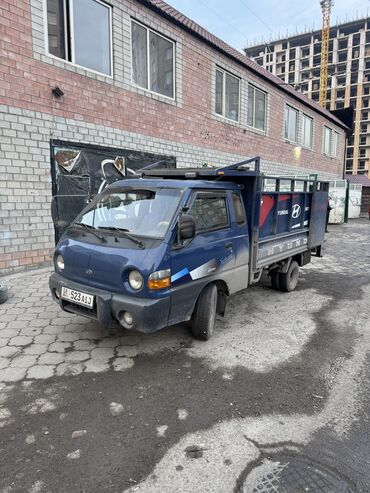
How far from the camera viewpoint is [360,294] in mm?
6641

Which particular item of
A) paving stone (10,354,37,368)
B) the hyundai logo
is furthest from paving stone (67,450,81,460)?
the hyundai logo

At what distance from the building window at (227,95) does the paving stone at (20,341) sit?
10845 mm

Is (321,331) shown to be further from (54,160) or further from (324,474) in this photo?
(54,160)

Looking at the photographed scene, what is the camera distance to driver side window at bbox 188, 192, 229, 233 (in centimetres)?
407

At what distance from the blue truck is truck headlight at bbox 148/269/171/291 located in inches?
0.4

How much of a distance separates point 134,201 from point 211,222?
981 millimetres

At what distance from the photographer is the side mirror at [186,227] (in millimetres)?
3590

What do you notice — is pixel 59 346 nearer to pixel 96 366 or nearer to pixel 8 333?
pixel 96 366

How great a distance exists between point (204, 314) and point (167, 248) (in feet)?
3.54

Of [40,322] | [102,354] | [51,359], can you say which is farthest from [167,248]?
[40,322]

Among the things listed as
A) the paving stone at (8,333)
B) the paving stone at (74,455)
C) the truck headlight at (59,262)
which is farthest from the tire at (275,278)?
the paving stone at (74,455)

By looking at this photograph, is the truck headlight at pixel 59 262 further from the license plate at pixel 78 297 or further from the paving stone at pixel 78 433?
the paving stone at pixel 78 433

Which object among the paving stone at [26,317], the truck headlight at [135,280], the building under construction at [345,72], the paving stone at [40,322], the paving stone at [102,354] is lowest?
the paving stone at [102,354]

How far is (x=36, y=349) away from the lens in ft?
13.0
